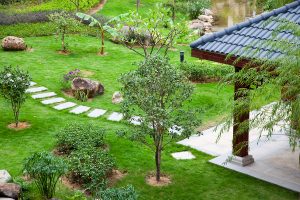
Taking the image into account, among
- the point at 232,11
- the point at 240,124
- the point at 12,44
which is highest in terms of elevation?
the point at 232,11

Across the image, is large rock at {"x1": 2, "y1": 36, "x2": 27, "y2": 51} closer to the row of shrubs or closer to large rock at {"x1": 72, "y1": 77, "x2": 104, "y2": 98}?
large rock at {"x1": 72, "y1": 77, "x2": 104, "y2": 98}

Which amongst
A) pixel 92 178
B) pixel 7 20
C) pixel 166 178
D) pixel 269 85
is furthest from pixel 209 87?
pixel 7 20

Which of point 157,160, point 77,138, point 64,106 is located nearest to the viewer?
point 157,160

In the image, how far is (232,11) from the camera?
43.7 m

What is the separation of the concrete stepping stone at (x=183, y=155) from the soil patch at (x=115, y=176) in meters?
1.81

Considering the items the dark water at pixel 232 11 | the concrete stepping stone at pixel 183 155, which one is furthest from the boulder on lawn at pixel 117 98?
the dark water at pixel 232 11

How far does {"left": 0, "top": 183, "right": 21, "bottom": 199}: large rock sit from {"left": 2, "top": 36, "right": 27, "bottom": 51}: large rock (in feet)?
47.2

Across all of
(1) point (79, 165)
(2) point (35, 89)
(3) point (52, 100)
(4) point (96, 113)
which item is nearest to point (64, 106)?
(3) point (52, 100)

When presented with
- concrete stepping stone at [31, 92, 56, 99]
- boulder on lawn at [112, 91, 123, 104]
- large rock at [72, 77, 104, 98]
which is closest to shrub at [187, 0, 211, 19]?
large rock at [72, 77, 104, 98]

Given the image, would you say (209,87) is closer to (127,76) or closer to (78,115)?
(78,115)

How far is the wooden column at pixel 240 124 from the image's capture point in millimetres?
9828

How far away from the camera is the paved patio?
1312cm

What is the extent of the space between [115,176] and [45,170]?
2.58 meters

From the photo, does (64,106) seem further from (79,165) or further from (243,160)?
(243,160)
